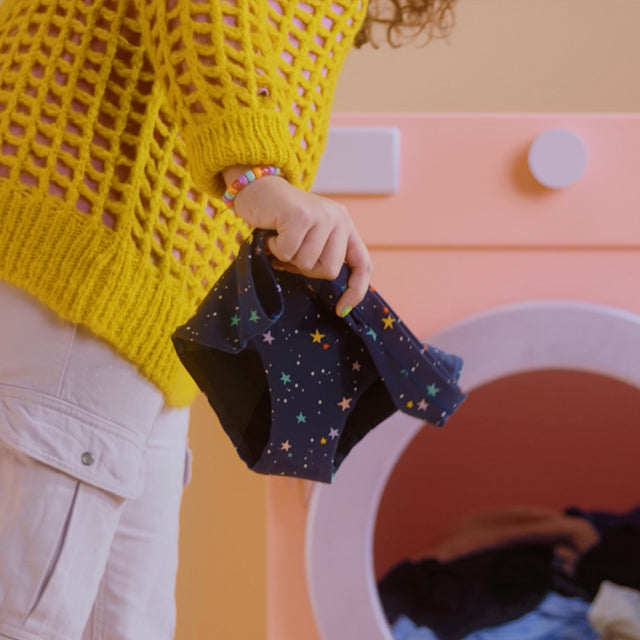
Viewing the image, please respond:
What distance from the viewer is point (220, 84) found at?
522 millimetres

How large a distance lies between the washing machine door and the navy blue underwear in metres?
0.22

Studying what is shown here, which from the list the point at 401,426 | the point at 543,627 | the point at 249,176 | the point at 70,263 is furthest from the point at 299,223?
the point at 543,627

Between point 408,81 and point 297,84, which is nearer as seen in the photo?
point 297,84

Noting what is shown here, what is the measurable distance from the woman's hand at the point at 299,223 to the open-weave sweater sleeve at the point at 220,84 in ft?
0.06

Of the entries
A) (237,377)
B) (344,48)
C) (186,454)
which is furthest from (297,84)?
(186,454)

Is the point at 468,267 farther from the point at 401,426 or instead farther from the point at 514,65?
the point at 514,65

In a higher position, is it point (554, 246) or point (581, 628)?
point (554, 246)

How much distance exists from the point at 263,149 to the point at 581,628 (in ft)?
2.68

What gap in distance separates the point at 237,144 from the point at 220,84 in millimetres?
45

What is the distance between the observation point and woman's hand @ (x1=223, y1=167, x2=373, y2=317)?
488mm

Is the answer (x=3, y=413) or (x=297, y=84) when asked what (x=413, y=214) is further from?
(x=3, y=413)

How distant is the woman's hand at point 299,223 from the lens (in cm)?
49

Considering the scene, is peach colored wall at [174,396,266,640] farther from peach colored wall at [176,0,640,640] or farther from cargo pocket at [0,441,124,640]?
peach colored wall at [176,0,640,640]

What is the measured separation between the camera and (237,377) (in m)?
0.59
